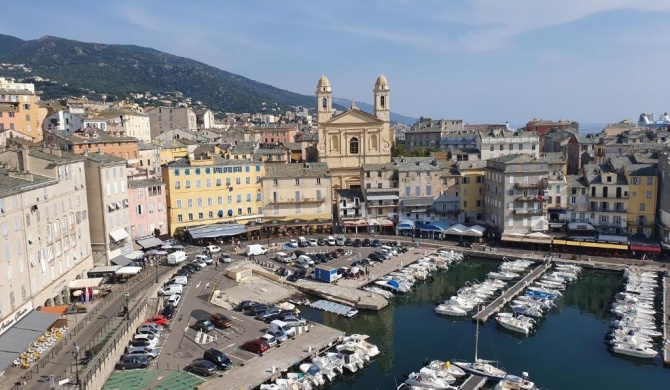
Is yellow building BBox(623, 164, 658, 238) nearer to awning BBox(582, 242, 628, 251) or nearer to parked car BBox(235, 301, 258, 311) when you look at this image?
awning BBox(582, 242, 628, 251)

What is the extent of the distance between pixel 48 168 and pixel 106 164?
305 inches

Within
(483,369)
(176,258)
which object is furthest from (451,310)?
(176,258)

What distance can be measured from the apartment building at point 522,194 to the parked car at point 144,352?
3956 centimetres

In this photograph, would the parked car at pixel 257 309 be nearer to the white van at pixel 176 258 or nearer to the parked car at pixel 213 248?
the white van at pixel 176 258

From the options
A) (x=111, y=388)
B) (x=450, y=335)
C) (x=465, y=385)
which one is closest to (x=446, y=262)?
(x=450, y=335)

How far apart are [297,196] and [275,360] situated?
111 ft

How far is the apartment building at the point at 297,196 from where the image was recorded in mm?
63938

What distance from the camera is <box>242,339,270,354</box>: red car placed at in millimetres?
32719

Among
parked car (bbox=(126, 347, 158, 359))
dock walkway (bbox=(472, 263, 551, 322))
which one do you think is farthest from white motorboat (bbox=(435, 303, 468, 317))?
parked car (bbox=(126, 347, 158, 359))

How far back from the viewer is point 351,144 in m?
77.3

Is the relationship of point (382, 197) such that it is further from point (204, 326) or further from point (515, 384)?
point (515, 384)

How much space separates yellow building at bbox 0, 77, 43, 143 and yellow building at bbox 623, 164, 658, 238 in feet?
238

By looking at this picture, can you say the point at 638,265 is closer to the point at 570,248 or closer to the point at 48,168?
the point at 570,248

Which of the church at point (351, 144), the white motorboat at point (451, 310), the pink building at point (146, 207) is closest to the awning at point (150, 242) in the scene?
the pink building at point (146, 207)
